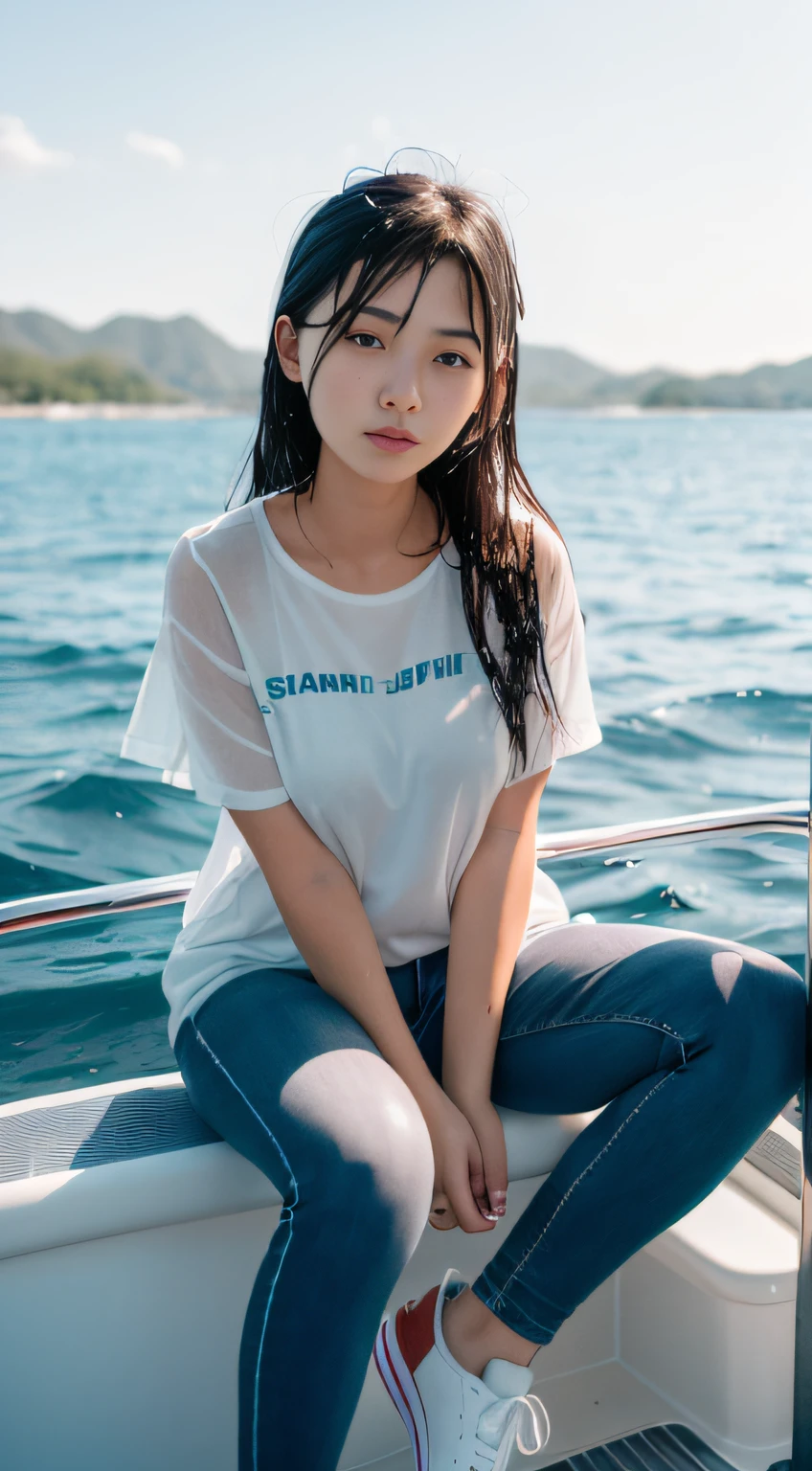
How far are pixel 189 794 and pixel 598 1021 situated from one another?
2205mm

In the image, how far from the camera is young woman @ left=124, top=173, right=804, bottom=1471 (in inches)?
35.7

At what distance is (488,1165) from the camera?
3.43 ft

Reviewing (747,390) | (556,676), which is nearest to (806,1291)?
(556,676)

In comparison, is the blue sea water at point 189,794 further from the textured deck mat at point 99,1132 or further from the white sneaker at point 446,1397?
the white sneaker at point 446,1397

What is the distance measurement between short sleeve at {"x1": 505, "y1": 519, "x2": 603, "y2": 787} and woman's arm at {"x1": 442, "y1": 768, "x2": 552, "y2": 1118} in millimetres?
33

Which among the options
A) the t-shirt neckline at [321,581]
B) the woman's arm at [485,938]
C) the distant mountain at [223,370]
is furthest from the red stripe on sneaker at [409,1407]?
the distant mountain at [223,370]

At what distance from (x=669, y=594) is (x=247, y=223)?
923 inches

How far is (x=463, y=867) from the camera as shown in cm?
117

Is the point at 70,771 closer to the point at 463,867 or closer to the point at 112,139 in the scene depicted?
the point at 463,867

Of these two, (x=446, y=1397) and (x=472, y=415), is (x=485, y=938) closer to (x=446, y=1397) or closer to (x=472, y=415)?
(x=446, y=1397)

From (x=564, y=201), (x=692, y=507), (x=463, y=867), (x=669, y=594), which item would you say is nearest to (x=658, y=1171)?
(x=463, y=867)

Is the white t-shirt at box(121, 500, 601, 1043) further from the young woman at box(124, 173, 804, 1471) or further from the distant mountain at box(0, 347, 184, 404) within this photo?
the distant mountain at box(0, 347, 184, 404)

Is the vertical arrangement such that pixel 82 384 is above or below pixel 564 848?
above

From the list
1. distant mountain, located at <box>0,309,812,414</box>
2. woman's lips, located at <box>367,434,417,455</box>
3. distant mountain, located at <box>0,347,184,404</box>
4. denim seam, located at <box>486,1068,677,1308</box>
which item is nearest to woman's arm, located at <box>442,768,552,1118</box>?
denim seam, located at <box>486,1068,677,1308</box>
